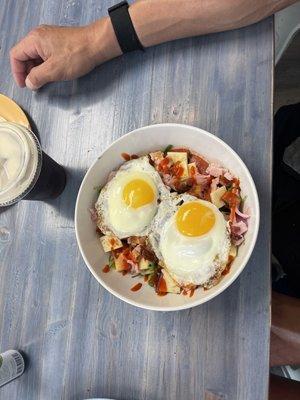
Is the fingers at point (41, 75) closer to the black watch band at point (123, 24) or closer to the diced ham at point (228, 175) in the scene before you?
the black watch band at point (123, 24)

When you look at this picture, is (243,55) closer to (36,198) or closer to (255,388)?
(36,198)

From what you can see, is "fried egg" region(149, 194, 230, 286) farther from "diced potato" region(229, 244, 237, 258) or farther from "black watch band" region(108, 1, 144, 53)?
"black watch band" region(108, 1, 144, 53)

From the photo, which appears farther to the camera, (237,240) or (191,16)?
(191,16)

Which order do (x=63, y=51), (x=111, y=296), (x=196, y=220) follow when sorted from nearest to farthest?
1. (x=196, y=220)
2. (x=111, y=296)
3. (x=63, y=51)

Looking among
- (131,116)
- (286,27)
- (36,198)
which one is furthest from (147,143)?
(286,27)

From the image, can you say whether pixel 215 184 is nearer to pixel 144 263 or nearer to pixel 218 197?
pixel 218 197

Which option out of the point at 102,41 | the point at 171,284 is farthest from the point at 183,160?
the point at 102,41

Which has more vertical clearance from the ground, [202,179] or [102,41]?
[102,41]
